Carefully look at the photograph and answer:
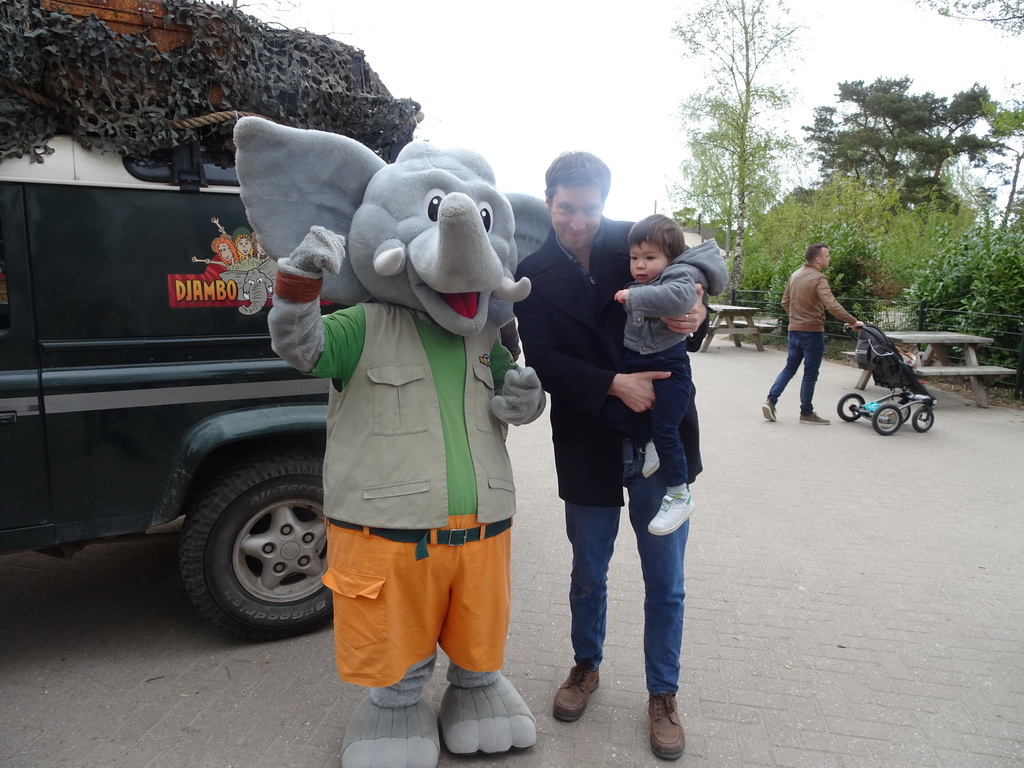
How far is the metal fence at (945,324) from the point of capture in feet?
32.8

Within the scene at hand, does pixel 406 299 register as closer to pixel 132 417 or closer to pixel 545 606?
pixel 132 417

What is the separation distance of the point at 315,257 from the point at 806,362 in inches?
307

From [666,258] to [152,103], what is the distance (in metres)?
2.15

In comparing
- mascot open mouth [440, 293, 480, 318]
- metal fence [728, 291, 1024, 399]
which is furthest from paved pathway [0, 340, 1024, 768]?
metal fence [728, 291, 1024, 399]

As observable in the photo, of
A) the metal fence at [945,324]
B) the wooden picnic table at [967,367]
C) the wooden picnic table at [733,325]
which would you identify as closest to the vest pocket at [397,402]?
the wooden picnic table at [967,367]

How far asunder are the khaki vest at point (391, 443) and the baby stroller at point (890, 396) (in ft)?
23.1

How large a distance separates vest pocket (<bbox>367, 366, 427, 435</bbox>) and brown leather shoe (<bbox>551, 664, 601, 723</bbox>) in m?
1.35

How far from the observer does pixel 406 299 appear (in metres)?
2.48

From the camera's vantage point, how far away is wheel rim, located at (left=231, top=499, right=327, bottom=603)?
3350 millimetres

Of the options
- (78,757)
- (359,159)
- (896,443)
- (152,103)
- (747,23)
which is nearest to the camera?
(359,159)

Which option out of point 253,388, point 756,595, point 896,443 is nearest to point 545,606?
point 756,595

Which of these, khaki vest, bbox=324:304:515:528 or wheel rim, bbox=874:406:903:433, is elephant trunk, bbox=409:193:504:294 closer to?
khaki vest, bbox=324:304:515:528

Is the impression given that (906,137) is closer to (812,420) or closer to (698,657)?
(812,420)

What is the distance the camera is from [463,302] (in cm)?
248
